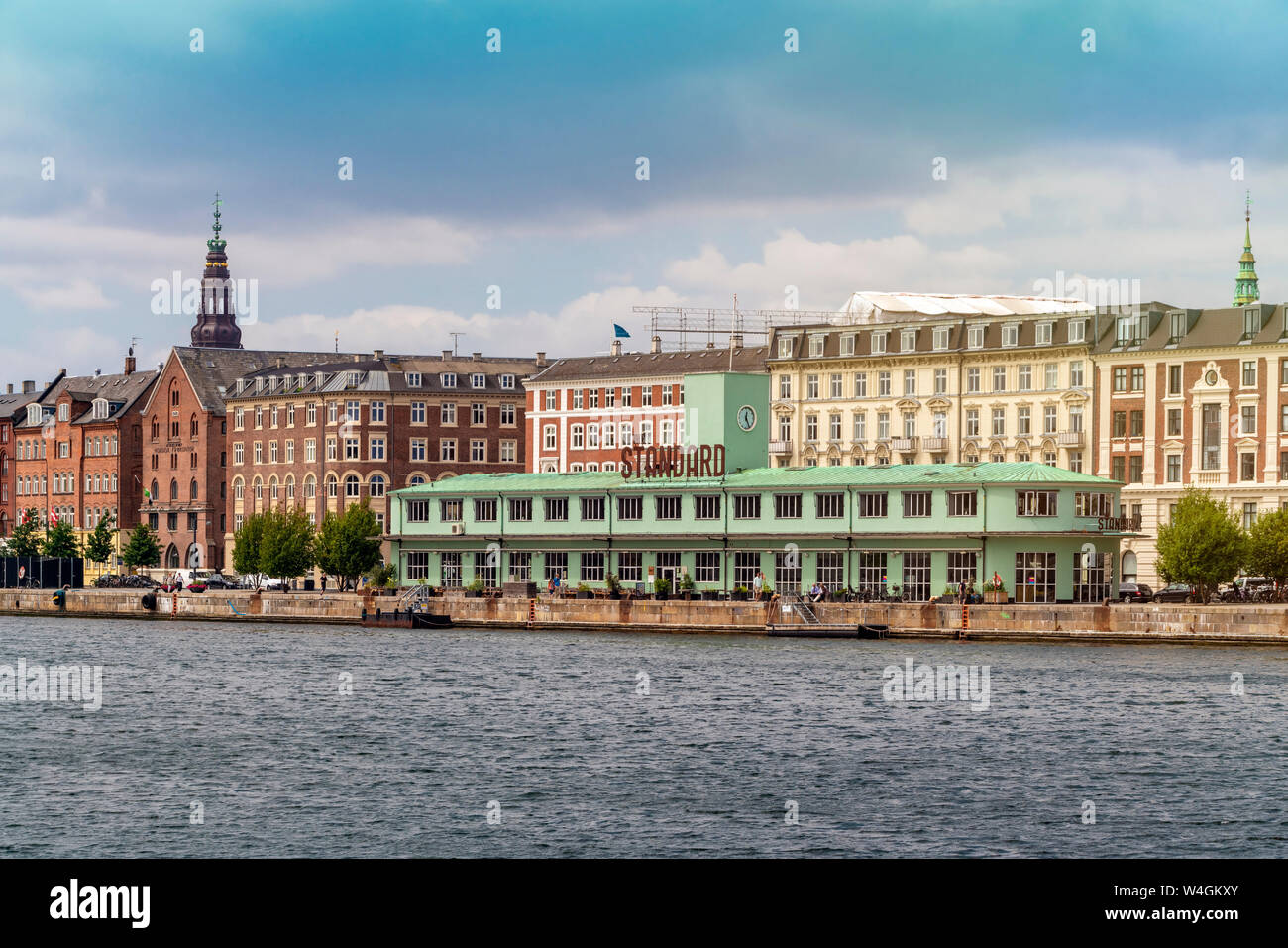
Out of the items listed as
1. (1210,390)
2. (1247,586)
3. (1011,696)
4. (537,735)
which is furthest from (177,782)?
(1210,390)

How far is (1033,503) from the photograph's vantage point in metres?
105

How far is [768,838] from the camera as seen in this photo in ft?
131

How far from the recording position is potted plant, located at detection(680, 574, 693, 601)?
370 feet

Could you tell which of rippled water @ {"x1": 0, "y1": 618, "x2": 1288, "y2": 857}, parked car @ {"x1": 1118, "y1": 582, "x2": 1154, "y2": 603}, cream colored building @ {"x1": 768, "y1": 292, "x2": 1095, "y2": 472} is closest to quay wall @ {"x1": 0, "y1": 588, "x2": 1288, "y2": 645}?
rippled water @ {"x1": 0, "y1": 618, "x2": 1288, "y2": 857}

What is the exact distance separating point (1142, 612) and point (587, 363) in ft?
245

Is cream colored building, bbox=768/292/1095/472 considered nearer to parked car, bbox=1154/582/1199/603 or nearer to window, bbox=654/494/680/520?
parked car, bbox=1154/582/1199/603

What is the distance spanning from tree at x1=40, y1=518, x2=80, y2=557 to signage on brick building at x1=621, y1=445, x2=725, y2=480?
258 feet

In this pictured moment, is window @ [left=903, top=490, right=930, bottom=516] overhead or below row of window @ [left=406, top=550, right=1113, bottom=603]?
overhead

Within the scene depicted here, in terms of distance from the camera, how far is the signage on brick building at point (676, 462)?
121 meters

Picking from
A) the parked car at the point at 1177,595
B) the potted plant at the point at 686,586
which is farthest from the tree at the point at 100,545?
the parked car at the point at 1177,595

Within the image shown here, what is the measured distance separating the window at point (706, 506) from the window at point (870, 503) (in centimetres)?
942

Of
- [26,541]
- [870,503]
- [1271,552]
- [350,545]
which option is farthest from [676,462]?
[26,541]

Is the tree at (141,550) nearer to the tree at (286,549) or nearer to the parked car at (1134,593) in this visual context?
the tree at (286,549)
